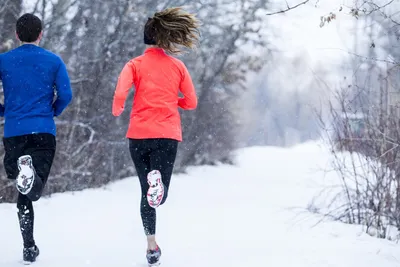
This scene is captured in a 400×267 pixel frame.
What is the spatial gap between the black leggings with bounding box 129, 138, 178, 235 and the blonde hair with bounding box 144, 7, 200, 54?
0.73 m

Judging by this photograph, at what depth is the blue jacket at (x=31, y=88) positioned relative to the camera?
14.2ft

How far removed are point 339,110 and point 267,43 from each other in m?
8.61

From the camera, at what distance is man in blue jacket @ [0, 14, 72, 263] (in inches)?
171

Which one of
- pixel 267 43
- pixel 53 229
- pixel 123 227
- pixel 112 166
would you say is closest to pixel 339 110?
pixel 123 227

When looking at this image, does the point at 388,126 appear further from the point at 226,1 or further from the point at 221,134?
the point at 221,134

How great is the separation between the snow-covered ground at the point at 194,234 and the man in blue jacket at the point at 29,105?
1.73ft

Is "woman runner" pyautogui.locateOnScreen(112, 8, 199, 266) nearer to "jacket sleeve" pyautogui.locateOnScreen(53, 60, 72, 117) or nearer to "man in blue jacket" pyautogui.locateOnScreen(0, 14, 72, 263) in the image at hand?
"jacket sleeve" pyautogui.locateOnScreen(53, 60, 72, 117)

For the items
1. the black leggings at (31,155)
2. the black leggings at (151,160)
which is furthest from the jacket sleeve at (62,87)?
the black leggings at (151,160)

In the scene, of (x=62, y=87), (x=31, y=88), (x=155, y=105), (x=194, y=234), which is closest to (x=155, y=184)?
(x=155, y=105)

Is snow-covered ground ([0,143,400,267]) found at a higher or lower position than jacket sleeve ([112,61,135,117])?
lower

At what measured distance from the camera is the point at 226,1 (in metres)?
13.9

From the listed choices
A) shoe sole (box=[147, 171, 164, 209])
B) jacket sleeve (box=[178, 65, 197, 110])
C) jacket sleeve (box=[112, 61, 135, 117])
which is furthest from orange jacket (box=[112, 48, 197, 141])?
shoe sole (box=[147, 171, 164, 209])

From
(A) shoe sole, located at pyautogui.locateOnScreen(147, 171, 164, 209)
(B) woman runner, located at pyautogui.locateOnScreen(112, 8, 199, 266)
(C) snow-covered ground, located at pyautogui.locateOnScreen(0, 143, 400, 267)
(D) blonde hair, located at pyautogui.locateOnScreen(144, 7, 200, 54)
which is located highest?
(D) blonde hair, located at pyautogui.locateOnScreen(144, 7, 200, 54)

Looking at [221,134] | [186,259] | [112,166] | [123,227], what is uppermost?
[186,259]
